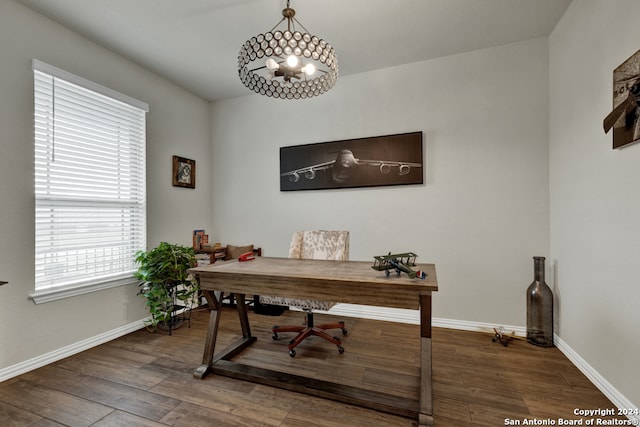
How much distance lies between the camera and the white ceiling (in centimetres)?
214

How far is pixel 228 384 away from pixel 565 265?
2.68 metres

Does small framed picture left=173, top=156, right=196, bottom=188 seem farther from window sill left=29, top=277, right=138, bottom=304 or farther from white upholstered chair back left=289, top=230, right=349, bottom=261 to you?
white upholstered chair back left=289, top=230, right=349, bottom=261

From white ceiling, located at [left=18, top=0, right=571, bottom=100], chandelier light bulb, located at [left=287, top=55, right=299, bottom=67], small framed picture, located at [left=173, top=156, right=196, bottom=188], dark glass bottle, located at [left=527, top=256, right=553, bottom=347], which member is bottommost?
dark glass bottle, located at [left=527, top=256, right=553, bottom=347]

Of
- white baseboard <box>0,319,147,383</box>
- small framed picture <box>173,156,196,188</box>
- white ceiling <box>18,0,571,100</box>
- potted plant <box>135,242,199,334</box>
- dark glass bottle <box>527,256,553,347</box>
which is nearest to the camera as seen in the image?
white baseboard <box>0,319,147,383</box>

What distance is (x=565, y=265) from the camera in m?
2.27

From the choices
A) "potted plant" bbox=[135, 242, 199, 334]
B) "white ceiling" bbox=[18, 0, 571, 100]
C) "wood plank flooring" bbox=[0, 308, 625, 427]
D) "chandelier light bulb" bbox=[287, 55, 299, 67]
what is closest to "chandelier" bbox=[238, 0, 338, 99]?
"chandelier light bulb" bbox=[287, 55, 299, 67]

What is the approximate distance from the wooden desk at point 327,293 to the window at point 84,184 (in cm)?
128

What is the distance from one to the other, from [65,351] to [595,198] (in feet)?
13.2

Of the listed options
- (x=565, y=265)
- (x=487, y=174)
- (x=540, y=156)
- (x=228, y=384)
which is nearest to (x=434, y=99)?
(x=487, y=174)

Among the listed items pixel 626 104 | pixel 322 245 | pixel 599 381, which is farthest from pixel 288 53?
pixel 599 381

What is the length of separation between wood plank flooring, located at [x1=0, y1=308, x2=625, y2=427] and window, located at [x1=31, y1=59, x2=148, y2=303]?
0.71m

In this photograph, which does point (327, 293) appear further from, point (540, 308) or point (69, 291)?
point (69, 291)

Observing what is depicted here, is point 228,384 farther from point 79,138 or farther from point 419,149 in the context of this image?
point 419,149

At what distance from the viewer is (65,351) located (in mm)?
2281
